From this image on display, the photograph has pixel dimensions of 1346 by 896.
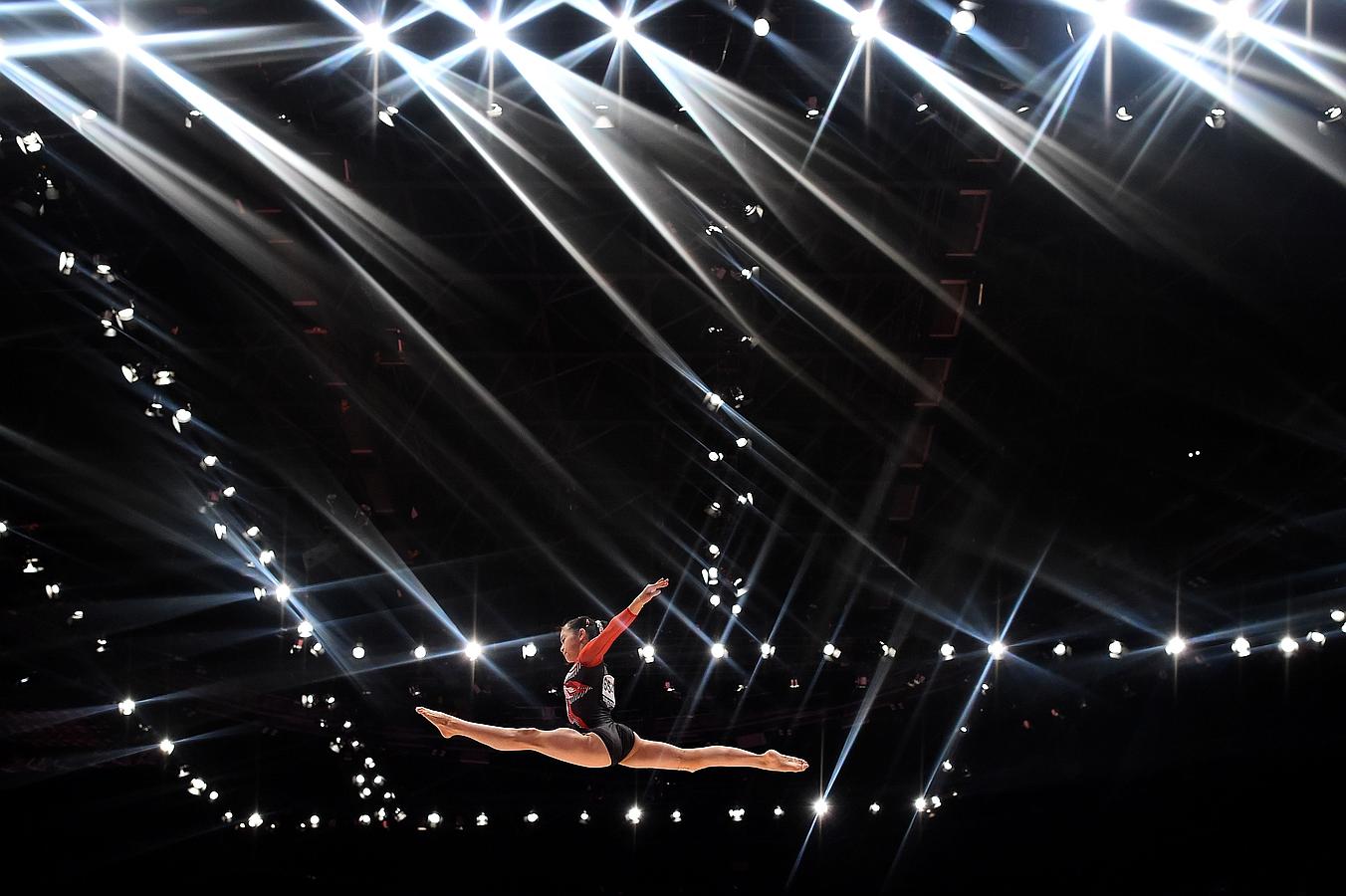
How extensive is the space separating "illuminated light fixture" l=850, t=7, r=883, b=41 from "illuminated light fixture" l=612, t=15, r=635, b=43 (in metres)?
1.58

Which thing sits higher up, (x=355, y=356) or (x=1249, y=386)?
(x=1249, y=386)

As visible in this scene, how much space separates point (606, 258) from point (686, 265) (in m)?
0.78

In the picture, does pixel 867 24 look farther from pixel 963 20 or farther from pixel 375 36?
pixel 375 36

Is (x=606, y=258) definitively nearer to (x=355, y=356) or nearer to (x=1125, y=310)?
(x=355, y=356)

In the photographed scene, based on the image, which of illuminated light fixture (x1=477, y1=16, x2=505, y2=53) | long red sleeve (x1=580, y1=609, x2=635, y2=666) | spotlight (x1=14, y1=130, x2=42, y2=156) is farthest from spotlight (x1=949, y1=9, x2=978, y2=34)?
spotlight (x1=14, y1=130, x2=42, y2=156)

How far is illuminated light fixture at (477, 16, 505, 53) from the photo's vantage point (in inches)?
270

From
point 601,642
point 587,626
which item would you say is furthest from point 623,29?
point 601,642

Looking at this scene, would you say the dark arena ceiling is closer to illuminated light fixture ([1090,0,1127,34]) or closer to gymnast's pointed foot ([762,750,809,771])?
illuminated light fixture ([1090,0,1127,34])

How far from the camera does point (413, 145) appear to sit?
8023 mm

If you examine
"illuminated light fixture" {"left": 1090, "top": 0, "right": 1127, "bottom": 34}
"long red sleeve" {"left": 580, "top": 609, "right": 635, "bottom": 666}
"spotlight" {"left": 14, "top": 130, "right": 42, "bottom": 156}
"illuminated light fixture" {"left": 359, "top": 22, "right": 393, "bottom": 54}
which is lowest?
"long red sleeve" {"left": 580, "top": 609, "right": 635, "bottom": 666}

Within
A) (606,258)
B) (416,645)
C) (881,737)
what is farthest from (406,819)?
(606,258)

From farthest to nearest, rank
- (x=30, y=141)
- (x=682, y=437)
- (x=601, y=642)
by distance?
(x=682, y=437) → (x=30, y=141) → (x=601, y=642)

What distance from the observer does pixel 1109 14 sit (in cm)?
666

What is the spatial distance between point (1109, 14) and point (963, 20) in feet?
3.49
